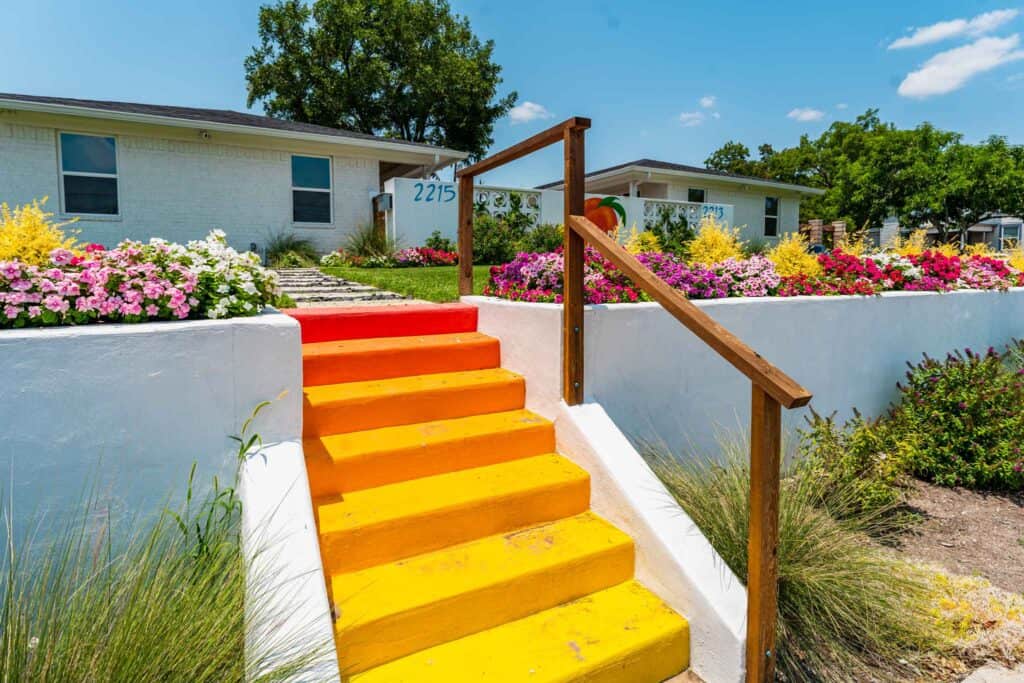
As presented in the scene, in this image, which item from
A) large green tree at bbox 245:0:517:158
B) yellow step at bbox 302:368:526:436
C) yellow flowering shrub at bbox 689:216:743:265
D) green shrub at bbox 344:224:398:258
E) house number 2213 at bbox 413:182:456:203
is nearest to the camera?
yellow step at bbox 302:368:526:436

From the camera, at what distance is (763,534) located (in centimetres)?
214

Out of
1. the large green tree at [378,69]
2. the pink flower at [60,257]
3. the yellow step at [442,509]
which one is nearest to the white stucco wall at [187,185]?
the pink flower at [60,257]

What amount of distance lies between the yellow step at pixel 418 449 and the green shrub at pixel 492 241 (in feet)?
26.1

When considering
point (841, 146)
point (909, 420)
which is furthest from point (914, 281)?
point (841, 146)

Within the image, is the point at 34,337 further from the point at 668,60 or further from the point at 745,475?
the point at 668,60

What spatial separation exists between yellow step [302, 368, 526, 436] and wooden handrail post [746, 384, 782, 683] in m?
1.67

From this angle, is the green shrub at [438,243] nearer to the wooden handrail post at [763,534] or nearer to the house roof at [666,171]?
the house roof at [666,171]

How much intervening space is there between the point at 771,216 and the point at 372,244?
15.6 metres

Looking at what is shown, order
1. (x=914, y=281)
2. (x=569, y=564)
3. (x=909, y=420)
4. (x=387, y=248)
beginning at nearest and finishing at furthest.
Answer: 1. (x=569, y=564)
2. (x=909, y=420)
3. (x=914, y=281)
4. (x=387, y=248)

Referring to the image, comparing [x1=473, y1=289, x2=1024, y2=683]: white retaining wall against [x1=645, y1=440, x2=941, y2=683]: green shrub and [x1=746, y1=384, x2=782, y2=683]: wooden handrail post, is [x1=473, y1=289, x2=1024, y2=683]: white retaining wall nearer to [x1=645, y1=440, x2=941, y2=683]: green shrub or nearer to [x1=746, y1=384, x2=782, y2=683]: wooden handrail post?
[x1=746, y1=384, x2=782, y2=683]: wooden handrail post

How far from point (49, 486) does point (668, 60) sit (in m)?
15.5

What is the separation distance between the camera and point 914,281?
587 cm

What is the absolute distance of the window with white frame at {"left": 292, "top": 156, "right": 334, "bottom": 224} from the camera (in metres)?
11.8

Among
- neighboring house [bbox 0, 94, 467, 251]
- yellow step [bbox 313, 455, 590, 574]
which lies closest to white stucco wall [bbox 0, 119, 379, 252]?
neighboring house [bbox 0, 94, 467, 251]
